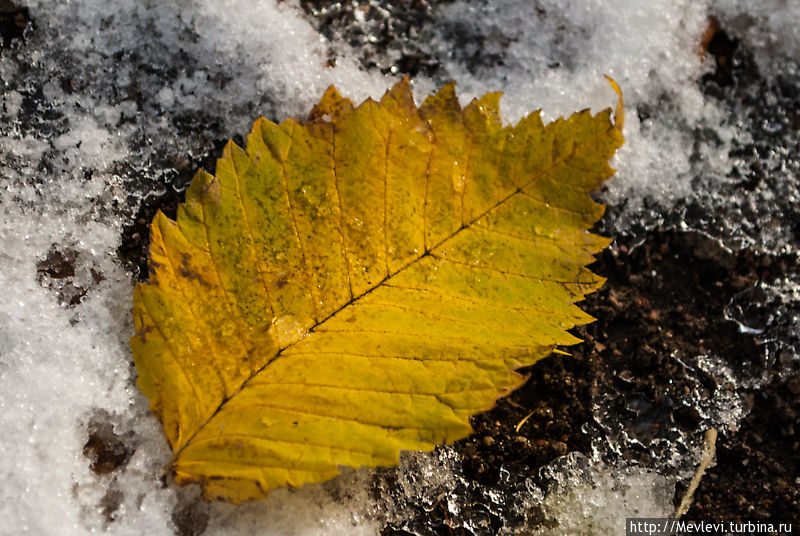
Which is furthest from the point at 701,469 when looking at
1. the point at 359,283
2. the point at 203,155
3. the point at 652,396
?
the point at 203,155

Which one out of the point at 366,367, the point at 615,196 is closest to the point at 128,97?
the point at 366,367

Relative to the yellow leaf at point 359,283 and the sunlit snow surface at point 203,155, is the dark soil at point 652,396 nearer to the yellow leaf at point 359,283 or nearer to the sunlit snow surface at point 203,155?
the sunlit snow surface at point 203,155

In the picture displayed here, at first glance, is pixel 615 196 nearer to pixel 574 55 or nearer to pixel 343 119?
pixel 574 55

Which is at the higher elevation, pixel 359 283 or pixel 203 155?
pixel 203 155

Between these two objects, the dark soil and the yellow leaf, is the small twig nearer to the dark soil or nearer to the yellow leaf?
the dark soil

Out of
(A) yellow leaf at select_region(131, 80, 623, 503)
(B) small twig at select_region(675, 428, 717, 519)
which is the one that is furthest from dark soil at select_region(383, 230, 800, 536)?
(A) yellow leaf at select_region(131, 80, 623, 503)

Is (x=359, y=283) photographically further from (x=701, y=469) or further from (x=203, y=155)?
(x=701, y=469)

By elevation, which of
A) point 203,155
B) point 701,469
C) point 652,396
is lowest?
point 701,469
